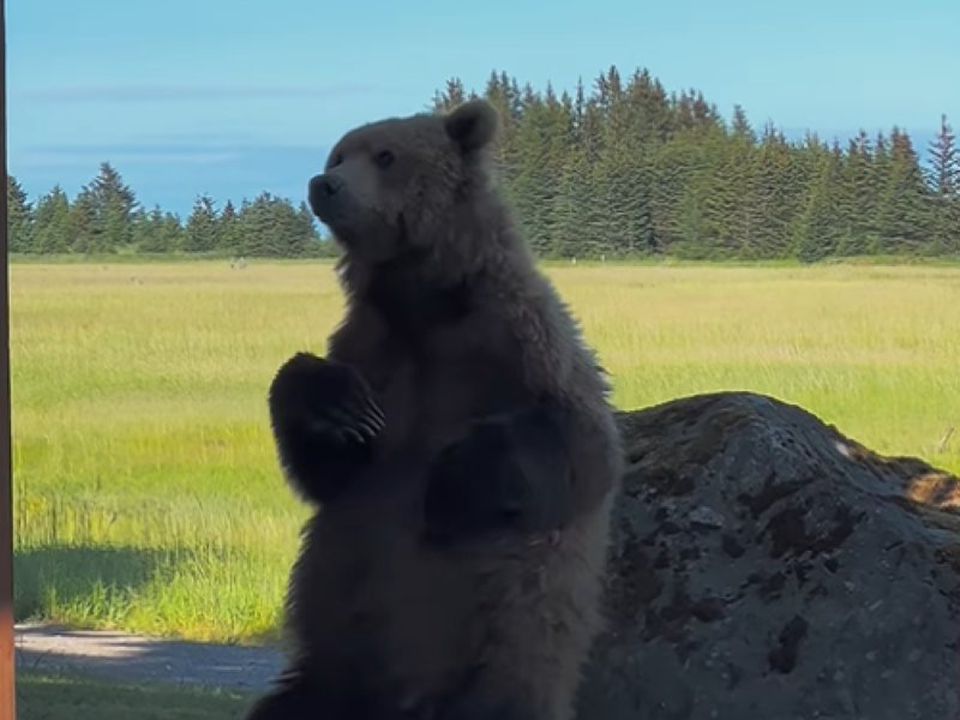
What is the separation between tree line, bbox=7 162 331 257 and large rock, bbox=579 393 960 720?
26.7 inches

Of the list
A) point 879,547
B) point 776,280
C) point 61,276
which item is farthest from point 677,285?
point 61,276

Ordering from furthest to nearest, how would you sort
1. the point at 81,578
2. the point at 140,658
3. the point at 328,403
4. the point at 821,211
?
the point at 81,578, the point at 140,658, the point at 821,211, the point at 328,403

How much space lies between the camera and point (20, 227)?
9.02ft

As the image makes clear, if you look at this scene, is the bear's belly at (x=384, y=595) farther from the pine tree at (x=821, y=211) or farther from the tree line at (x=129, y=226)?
the pine tree at (x=821, y=211)

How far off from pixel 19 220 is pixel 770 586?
125 centimetres

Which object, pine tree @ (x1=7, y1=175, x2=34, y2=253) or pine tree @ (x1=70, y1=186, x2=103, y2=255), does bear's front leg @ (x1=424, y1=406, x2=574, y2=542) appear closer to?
pine tree @ (x1=7, y1=175, x2=34, y2=253)

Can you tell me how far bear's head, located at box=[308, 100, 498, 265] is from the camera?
1953 millimetres

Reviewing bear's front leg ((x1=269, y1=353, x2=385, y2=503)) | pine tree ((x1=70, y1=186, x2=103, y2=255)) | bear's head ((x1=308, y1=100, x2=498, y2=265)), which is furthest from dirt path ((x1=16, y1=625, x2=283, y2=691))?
bear's head ((x1=308, y1=100, x2=498, y2=265))

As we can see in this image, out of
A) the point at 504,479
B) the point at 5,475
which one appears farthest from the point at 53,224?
A: the point at 504,479

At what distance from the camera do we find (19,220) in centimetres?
273

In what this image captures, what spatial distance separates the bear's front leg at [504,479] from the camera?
5.94ft

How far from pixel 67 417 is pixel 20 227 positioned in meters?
0.46

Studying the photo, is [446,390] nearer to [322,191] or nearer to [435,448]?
[435,448]

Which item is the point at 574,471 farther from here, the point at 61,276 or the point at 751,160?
the point at 61,276
